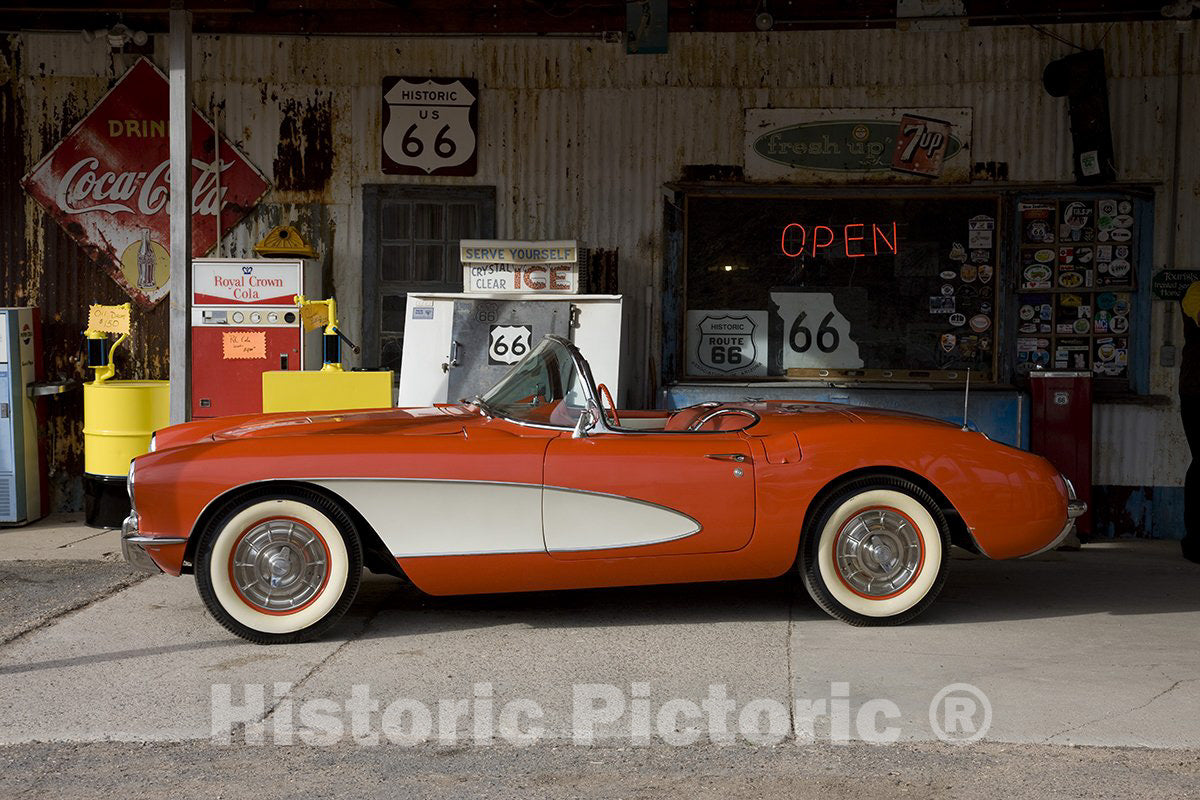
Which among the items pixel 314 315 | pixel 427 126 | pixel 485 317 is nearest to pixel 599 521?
pixel 485 317

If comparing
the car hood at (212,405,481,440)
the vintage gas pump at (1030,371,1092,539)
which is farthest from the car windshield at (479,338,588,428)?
the vintage gas pump at (1030,371,1092,539)

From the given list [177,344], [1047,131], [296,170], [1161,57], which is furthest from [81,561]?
[1161,57]

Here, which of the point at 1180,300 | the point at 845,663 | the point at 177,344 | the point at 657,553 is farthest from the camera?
the point at 1180,300

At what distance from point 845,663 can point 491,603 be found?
1905mm

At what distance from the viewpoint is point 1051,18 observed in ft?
28.6

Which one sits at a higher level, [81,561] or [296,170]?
[296,170]

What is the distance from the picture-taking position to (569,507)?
533cm

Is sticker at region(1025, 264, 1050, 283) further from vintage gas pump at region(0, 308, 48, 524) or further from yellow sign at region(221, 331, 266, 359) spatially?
vintage gas pump at region(0, 308, 48, 524)

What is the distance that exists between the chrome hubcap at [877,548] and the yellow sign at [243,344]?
15.3 feet

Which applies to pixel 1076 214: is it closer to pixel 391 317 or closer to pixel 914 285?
pixel 914 285

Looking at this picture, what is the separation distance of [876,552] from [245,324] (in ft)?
16.1

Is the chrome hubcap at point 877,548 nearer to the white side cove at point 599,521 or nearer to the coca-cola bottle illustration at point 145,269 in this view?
the white side cove at point 599,521

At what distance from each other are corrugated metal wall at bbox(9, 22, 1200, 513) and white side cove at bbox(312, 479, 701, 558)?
3.58 meters

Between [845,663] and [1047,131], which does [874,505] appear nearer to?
[845,663]
